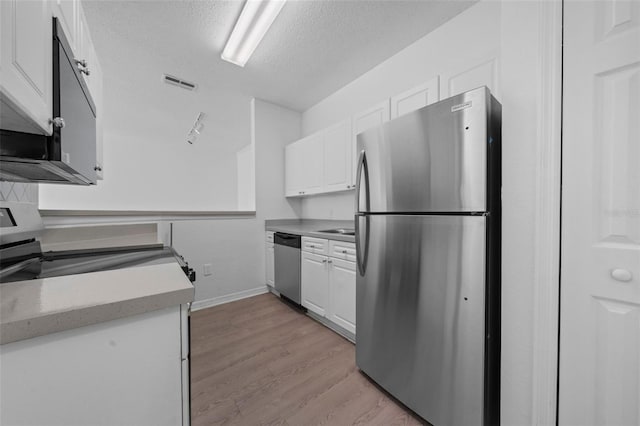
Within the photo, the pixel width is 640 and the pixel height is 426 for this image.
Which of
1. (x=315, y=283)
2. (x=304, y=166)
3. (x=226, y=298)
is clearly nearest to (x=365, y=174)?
(x=315, y=283)

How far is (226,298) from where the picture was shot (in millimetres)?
2855

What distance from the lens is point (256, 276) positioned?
10.2 ft

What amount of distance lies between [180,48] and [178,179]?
3.28m

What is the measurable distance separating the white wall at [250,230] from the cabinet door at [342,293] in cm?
139

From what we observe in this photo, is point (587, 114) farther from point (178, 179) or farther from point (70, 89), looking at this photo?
point (178, 179)

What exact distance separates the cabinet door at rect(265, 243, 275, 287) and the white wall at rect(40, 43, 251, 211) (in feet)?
6.68

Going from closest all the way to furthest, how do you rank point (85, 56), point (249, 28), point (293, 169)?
point (85, 56)
point (249, 28)
point (293, 169)

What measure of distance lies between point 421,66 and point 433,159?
1434mm

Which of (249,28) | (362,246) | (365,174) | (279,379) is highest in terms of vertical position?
(249,28)

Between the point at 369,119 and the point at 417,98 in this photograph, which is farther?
the point at 369,119

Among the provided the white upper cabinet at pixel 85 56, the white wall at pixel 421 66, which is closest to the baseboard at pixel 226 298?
the white wall at pixel 421 66

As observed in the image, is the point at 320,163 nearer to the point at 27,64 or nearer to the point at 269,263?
the point at 269,263

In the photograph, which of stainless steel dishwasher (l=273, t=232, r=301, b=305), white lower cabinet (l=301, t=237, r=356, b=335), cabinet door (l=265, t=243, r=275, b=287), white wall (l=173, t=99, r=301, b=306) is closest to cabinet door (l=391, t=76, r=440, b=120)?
white lower cabinet (l=301, t=237, r=356, b=335)

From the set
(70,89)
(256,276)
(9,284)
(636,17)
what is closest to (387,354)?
(9,284)
